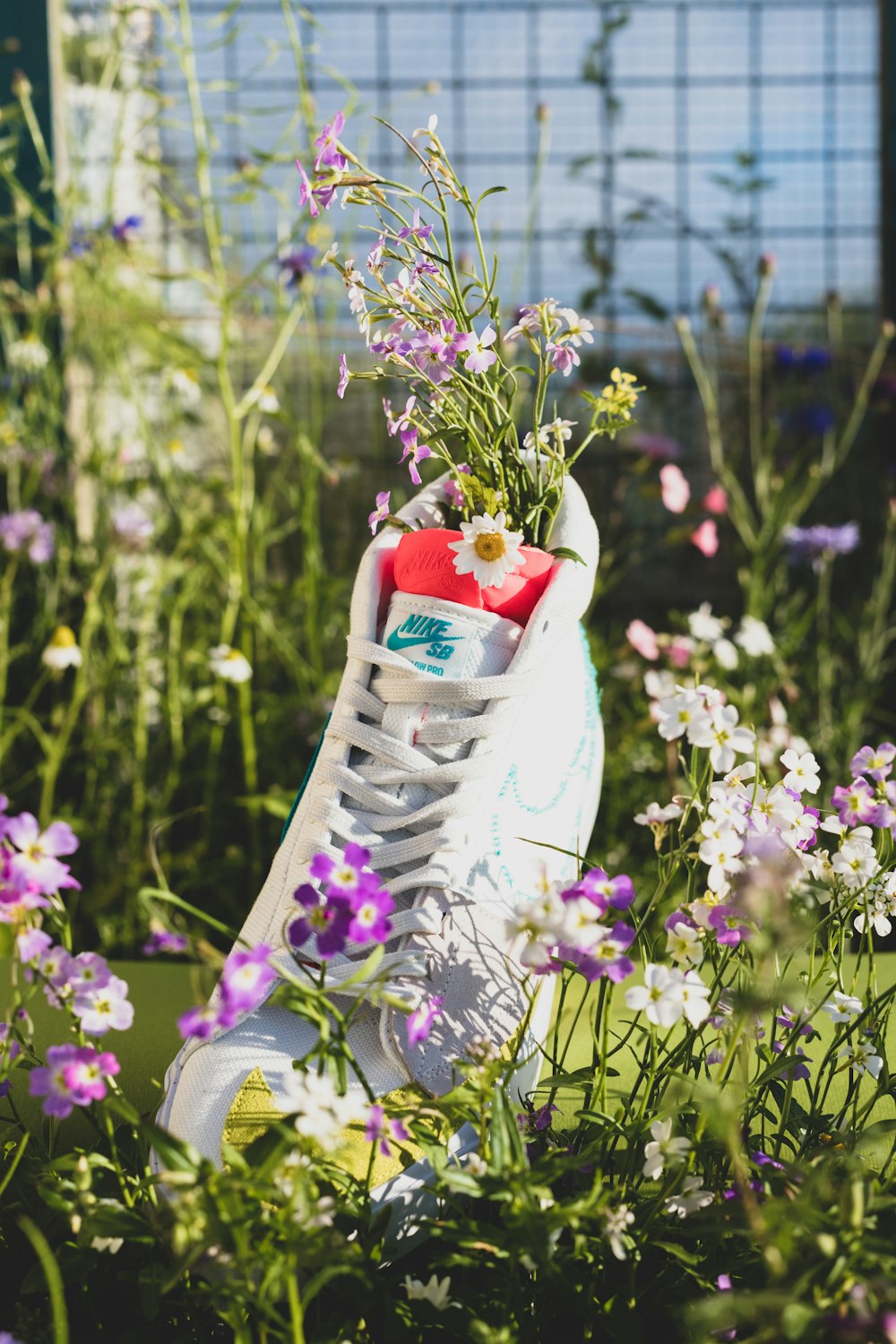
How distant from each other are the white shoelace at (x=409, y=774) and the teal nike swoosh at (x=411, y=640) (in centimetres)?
1

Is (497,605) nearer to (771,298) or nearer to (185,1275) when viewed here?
(185,1275)

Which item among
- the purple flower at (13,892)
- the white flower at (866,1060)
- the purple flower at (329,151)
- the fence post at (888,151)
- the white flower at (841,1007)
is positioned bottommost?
the white flower at (866,1060)

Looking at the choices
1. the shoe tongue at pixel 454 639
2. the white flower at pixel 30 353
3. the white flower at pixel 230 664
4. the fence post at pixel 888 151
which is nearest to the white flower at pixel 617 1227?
the shoe tongue at pixel 454 639

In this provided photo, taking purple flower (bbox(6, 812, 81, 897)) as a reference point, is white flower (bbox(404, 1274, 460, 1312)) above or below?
below

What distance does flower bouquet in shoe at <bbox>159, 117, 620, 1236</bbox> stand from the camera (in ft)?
2.36

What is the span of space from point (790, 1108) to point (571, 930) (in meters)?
0.25

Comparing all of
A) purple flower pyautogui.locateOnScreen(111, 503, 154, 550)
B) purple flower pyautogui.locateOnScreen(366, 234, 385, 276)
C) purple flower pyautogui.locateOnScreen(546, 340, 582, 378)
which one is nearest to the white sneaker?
purple flower pyautogui.locateOnScreen(546, 340, 582, 378)

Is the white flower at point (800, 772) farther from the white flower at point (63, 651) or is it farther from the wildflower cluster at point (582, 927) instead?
the white flower at point (63, 651)

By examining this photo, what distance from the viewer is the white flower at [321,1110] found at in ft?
1.67

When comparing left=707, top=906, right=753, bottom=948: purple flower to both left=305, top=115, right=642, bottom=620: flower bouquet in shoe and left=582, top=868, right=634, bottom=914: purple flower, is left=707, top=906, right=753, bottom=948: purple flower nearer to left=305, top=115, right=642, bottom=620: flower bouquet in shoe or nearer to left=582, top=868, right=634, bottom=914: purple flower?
left=582, top=868, right=634, bottom=914: purple flower

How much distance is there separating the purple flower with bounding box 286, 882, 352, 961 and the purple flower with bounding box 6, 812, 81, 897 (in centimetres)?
11

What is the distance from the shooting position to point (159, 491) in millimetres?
2152

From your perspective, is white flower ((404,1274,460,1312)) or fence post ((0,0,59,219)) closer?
white flower ((404,1274,460,1312))

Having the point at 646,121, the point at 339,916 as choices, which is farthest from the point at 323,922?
the point at 646,121
